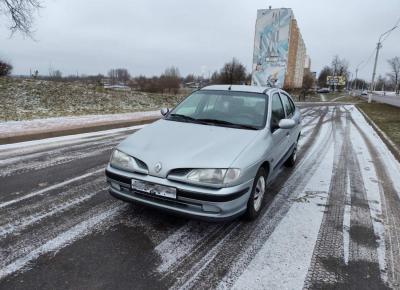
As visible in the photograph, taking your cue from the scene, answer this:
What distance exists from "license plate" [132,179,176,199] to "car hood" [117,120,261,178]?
125 mm

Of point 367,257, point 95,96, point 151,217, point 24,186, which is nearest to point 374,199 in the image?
point 367,257

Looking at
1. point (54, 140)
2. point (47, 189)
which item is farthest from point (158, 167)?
point (54, 140)

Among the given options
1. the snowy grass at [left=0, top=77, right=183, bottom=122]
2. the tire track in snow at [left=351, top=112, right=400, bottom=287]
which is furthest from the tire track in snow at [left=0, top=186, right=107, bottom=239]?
the snowy grass at [left=0, top=77, right=183, bottom=122]

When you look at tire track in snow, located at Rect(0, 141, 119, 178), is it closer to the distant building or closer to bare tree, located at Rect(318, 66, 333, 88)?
the distant building

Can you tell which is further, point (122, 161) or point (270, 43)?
point (270, 43)

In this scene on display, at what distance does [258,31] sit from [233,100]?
60736 mm

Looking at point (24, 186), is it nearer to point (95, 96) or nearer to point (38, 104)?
point (38, 104)

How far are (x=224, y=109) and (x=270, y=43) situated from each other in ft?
196

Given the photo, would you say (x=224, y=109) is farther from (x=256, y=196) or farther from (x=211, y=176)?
(x=211, y=176)

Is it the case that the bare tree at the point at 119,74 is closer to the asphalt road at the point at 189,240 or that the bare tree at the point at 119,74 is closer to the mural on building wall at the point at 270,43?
the mural on building wall at the point at 270,43

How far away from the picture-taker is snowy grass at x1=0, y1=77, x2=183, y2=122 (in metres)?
13.6

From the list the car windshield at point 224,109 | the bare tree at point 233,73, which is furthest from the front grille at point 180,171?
the bare tree at point 233,73

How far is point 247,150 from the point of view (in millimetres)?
3449

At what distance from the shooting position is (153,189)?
321cm
